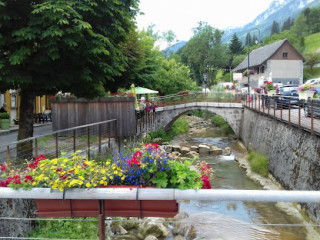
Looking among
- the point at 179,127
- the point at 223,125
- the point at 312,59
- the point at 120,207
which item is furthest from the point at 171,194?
the point at 312,59

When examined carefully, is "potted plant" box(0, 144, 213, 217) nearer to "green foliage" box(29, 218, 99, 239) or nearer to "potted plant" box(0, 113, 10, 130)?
"green foliage" box(29, 218, 99, 239)

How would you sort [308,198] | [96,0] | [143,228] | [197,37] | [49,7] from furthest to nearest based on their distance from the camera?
[197,37] → [143,228] → [96,0] → [49,7] → [308,198]

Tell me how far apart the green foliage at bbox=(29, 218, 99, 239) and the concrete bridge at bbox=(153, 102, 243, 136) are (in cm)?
2238

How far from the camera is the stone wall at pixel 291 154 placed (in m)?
10.6

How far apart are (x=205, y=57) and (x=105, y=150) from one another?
57.9 metres

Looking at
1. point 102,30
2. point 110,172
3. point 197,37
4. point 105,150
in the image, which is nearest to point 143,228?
point 105,150

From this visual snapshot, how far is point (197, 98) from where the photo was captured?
1318 inches

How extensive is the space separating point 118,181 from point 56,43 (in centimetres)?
593

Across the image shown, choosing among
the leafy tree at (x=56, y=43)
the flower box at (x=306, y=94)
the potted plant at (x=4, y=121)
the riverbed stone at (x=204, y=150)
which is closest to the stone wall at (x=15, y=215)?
the leafy tree at (x=56, y=43)

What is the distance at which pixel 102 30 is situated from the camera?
9.27 m

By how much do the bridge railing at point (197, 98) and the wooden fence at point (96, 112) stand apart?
17515mm

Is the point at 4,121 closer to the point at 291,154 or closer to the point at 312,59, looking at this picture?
the point at 291,154

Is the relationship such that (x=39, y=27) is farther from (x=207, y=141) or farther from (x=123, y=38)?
(x=207, y=141)

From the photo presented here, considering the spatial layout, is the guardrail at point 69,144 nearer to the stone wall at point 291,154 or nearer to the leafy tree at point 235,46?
the stone wall at point 291,154
